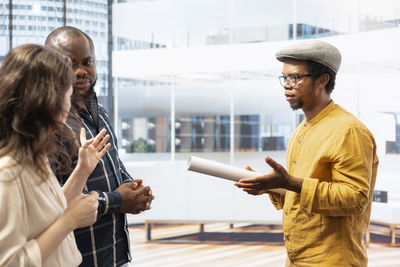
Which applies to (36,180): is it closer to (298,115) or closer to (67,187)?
(67,187)

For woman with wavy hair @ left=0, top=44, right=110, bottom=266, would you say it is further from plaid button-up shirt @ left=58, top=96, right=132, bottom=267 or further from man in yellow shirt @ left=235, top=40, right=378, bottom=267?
man in yellow shirt @ left=235, top=40, right=378, bottom=267

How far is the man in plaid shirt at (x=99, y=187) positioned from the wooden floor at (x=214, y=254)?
3.47 m

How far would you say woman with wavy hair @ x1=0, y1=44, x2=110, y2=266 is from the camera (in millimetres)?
961

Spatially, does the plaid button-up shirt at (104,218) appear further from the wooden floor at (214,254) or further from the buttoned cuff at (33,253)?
the wooden floor at (214,254)

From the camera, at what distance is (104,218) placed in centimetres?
154

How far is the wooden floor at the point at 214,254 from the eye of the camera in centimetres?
493

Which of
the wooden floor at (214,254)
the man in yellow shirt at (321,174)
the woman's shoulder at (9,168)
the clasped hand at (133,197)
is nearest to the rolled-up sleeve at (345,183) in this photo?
the man in yellow shirt at (321,174)

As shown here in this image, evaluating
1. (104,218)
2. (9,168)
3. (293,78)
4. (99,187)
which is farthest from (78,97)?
(293,78)

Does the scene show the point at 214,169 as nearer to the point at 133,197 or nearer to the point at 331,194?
the point at 133,197

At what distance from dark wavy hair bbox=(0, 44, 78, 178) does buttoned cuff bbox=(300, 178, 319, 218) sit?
2.90ft

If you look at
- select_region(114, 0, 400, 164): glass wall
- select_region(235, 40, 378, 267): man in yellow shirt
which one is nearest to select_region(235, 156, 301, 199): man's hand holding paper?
select_region(235, 40, 378, 267): man in yellow shirt

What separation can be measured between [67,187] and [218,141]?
4752mm

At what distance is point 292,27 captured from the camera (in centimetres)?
580

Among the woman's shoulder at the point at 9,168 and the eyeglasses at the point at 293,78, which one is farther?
the eyeglasses at the point at 293,78
